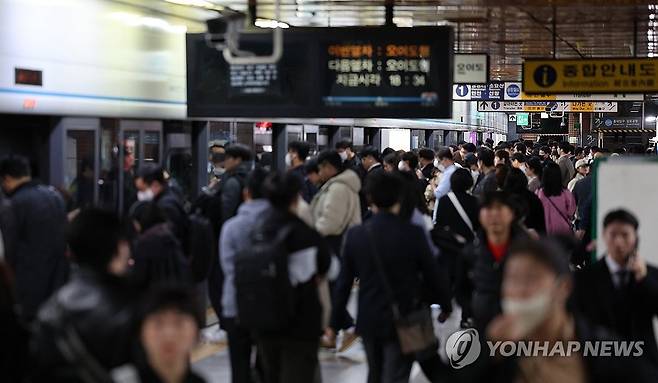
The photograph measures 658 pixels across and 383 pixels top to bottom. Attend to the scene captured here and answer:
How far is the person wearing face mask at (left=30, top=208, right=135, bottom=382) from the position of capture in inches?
139

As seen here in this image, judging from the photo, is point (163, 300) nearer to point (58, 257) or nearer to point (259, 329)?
point (259, 329)

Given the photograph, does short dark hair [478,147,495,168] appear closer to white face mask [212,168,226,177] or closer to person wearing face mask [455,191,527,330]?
white face mask [212,168,226,177]

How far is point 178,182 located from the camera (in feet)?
33.3

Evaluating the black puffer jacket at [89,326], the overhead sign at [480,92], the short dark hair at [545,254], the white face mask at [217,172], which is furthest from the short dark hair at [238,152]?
the overhead sign at [480,92]

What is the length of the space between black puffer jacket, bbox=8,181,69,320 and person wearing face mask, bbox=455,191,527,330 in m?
3.07

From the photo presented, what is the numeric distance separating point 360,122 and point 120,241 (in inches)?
493

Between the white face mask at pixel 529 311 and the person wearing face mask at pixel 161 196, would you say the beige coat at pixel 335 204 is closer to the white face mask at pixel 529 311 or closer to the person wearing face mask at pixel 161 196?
the person wearing face mask at pixel 161 196

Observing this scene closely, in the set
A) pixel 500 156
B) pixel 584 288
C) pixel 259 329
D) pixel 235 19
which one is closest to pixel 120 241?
pixel 259 329

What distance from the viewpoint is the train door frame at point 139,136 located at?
8930 millimetres

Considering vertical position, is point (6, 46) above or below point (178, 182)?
above

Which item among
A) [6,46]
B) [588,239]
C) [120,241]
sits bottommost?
[588,239]

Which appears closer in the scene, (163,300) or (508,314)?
(508,314)

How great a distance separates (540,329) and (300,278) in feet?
8.38

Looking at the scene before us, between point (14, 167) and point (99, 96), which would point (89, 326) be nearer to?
point (14, 167)
